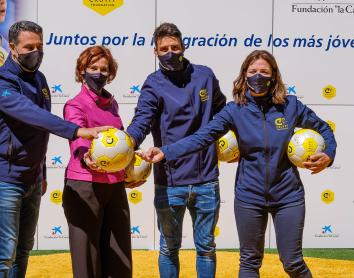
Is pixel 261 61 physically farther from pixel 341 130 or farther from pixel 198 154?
pixel 341 130

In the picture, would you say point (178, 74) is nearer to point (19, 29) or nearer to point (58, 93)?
point (19, 29)

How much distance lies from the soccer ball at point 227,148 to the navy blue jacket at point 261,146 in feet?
1.73

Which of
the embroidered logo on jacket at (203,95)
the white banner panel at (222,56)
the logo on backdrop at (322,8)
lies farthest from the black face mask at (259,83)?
the logo on backdrop at (322,8)

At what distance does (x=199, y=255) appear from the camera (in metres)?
4.63

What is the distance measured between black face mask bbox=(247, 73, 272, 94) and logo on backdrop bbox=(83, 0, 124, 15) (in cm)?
337

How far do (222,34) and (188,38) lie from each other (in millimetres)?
407

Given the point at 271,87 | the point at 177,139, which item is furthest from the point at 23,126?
the point at 271,87

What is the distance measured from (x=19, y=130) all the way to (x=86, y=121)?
1.45ft

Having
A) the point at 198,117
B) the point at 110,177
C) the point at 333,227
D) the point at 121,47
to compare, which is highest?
the point at 121,47

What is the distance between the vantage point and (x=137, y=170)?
4504 mm

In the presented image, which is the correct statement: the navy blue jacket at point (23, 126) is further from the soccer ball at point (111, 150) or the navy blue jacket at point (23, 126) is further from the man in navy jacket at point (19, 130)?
the soccer ball at point (111, 150)

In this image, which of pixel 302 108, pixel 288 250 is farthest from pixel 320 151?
pixel 288 250

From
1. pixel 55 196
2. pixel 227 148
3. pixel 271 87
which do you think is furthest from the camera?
pixel 55 196

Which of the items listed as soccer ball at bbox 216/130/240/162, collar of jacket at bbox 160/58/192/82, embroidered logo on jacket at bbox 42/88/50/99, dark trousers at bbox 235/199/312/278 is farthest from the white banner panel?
dark trousers at bbox 235/199/312/278
